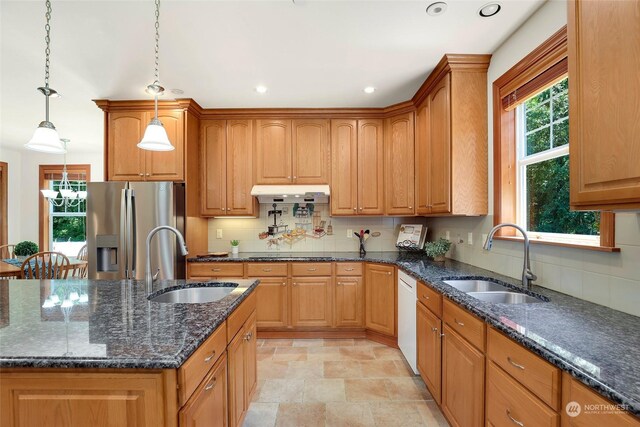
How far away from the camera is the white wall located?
1.28 meters

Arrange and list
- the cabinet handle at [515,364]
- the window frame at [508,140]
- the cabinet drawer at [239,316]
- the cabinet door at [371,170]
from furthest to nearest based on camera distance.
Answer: the cabinet door at [371,170], the window frame at [508,140], the cabinet drawer at [239,316], the cabinet handle at [515,364]

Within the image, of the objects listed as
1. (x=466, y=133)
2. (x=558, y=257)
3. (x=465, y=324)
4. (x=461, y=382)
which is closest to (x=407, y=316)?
(x=461, y=382)

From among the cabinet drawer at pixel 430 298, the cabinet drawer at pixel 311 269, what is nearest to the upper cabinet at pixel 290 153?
the cabinet drawer at pixel 311 269

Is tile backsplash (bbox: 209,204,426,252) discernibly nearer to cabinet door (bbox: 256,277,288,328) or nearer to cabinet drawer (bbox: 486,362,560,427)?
cabinet door (bbox: 256,277,288,328)

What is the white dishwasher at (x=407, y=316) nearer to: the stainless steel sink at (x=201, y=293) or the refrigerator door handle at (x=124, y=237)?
the stainless steel sink at (x=201, y=293)

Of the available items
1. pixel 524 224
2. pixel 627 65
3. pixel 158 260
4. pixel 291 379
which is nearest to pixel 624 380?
pixel 627 65

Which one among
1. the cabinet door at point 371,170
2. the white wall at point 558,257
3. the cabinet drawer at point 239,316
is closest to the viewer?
the white wall at point 558,257

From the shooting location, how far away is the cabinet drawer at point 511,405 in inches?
38.1

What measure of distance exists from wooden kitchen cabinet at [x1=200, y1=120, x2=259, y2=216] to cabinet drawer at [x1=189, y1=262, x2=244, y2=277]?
0.61 m

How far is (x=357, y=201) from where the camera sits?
3396 mm

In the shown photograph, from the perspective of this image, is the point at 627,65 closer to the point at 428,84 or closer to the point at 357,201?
the point at 428,84

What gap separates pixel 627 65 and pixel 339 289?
2.69 meters

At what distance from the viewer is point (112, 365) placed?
0.84 meters

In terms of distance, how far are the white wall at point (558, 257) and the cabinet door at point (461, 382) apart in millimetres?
669
